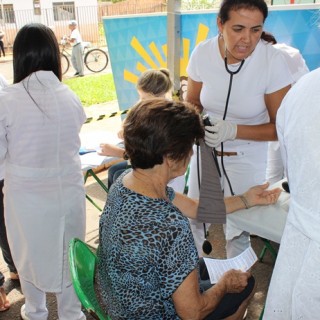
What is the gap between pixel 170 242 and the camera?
1.20 meters

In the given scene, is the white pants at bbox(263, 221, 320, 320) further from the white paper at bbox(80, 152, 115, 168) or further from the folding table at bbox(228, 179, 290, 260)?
the white paper at bbox(80, 152, 115, 168)

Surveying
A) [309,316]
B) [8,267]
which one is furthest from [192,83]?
[8,267]

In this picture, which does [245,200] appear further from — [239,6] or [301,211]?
[239,6]

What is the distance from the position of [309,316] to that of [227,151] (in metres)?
1.04

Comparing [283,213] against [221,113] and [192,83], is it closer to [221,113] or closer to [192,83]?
[221,113]

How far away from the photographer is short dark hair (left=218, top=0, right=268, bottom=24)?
1.80 metres

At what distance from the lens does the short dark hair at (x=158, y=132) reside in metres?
1.27

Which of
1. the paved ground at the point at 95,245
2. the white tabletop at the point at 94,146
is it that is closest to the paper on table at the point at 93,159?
the white tabletop at the point at 94,146

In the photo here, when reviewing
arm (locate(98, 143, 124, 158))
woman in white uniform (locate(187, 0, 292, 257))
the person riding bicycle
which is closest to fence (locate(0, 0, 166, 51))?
the person riding bicycle

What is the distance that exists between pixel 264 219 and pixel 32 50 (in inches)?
44.9

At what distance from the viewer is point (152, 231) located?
3.94 ft

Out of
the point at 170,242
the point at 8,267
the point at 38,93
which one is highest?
the point at 38,93

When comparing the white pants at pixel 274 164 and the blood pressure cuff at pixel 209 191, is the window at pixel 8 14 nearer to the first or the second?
the white pants at pixel 274 164

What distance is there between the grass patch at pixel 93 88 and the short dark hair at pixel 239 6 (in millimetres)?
5178
